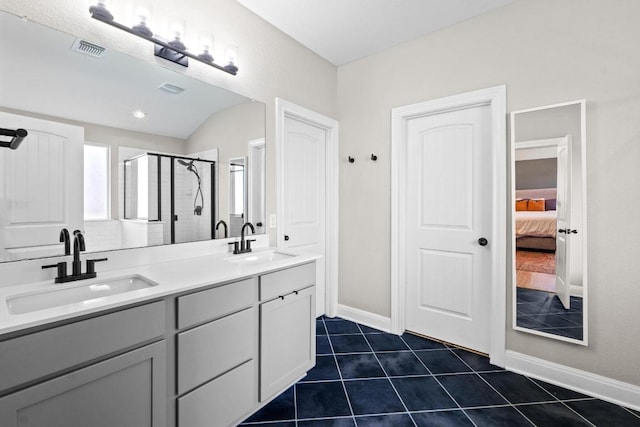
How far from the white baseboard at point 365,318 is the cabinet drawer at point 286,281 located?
3.74 ft

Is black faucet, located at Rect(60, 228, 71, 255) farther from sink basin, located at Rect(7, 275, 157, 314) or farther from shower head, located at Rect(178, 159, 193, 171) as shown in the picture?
shower head, located at Rect(178, 159, 193, 171)

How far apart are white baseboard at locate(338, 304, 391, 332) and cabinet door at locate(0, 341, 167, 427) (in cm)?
205

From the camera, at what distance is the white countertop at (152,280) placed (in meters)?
0.95

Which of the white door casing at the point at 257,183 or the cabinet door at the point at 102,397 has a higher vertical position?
the white door casing at the point at 257,183

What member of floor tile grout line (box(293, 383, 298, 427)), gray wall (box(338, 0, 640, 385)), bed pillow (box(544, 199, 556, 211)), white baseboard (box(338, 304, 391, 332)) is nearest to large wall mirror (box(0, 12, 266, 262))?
floor tile grout line (box(293, 383, 298, 427))

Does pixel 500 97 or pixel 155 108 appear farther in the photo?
pixel 500 97

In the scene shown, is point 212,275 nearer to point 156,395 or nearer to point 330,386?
point 156,395

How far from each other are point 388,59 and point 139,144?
2.29 metres

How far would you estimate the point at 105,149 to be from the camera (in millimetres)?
1572

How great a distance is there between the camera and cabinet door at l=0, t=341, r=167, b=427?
93cm

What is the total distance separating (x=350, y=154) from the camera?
3.07 m

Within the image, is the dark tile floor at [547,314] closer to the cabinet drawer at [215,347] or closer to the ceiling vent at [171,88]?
the cabinet drawer at [215,347]

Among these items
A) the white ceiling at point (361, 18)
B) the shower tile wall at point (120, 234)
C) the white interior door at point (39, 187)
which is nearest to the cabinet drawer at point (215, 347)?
the shower tile wall at point (120, 234)

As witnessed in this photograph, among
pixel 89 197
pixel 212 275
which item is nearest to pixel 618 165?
pixel 212 275
